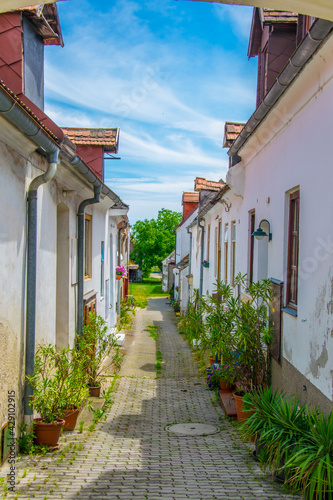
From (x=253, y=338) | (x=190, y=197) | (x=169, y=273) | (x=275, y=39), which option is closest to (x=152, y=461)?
(x=253, y=338)

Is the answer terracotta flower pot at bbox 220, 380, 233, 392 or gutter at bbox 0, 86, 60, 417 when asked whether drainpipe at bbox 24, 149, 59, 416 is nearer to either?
gutter at bbox 0, 86, 60, 417

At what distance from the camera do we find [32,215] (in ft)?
18.2

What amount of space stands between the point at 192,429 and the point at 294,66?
5.28 m

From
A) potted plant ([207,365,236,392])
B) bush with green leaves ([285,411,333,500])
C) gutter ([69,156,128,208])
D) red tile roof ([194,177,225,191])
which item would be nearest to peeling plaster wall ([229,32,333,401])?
bush with green leaves ([285,411,333,500])

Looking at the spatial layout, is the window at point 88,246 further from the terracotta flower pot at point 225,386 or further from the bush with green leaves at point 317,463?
the bush with green leaves at point 317,463

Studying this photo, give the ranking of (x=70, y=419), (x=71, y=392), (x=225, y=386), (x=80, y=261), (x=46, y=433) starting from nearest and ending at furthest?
(x=46, y=433)
(x=71, y=392)
(x=70, y=419)
(x=80, y=261)
(x=225, y=386)

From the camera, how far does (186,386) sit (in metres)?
10.5

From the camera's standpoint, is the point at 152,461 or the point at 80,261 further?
the point at 80,261

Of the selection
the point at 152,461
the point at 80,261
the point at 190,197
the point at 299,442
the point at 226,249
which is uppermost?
the point at 190,197

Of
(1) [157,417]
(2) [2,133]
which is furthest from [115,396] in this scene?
(2) [2,133]

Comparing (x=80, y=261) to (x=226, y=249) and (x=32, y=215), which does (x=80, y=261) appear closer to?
(x=32, y=215)

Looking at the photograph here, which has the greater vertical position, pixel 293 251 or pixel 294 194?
pixel 294 194

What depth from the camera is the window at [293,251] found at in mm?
5730

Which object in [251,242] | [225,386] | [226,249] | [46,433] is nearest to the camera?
[46,433]
